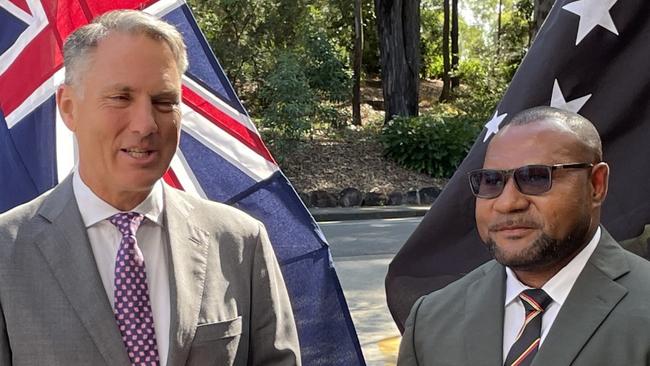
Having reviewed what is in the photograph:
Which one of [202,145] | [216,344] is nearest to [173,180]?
[202,145]

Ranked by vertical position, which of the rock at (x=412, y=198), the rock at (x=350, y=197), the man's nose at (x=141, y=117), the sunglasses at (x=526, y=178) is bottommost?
the rock at (x=412, y=198)

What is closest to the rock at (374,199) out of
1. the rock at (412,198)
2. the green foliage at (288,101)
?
the rock at (412,198)

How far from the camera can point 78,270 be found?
207 cm

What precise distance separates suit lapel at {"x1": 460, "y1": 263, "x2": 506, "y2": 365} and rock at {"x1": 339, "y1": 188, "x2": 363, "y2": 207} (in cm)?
1414

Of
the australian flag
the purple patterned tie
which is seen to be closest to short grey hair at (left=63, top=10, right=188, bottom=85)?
the purple patterned tie

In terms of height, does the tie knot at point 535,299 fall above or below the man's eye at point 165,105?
below

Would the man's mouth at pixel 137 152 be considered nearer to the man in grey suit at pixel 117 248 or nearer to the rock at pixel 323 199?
the man in grey suit at pixel 117 248

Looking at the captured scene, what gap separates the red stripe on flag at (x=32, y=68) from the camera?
10.8 feet

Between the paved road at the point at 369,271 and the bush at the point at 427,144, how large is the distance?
290 centimetres

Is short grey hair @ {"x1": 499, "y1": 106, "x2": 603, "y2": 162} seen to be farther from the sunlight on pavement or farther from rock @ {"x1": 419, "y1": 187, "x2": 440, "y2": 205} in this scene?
rock @ {"x1": 419, "y1": 187, "x2": 440, "y2": 205}

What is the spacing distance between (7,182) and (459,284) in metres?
1.68

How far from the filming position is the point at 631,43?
125 inches

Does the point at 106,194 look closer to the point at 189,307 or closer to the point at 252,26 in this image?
the point at 189,307

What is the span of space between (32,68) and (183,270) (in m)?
1.47
